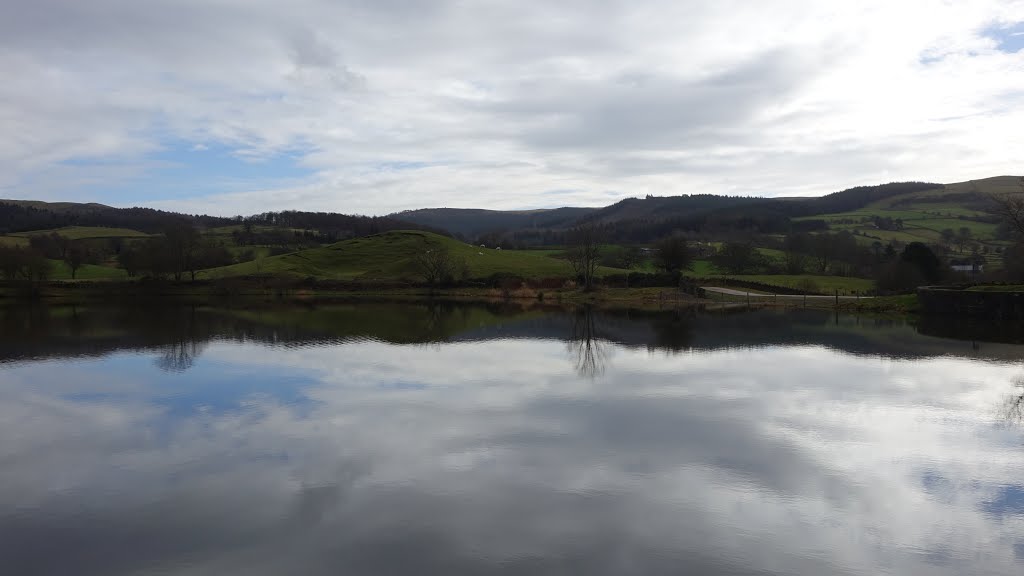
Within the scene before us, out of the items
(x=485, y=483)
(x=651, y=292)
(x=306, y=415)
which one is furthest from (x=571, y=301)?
(x=485, y=483)

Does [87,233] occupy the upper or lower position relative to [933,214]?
lower

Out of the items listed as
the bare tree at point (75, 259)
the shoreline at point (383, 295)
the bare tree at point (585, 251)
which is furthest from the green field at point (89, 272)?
the bare tree at point (585, 251)

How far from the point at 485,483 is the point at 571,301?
157ft

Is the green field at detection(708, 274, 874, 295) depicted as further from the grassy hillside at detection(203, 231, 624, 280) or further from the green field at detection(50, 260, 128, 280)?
the green field at detection(50, 260, 128, 280)

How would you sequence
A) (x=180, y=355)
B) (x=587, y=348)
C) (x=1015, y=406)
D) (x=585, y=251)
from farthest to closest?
(x=585, y=251) → (x=587, y=348) → (x=180, y=355) → (x=1015, y=406)

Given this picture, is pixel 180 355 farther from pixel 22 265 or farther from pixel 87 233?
pixel 87 233

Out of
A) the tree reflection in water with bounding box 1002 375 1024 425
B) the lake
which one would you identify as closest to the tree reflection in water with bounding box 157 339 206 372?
the lake

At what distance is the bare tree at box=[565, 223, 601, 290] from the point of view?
65750mm

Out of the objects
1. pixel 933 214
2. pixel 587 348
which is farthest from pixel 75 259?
pixel 933 214

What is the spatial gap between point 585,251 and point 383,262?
2886cm

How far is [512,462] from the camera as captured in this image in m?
13.2

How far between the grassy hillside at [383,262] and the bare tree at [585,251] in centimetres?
305

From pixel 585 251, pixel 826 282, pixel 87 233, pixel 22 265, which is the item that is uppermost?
pixel 87 233

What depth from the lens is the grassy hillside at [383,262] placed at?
76.4 metres
